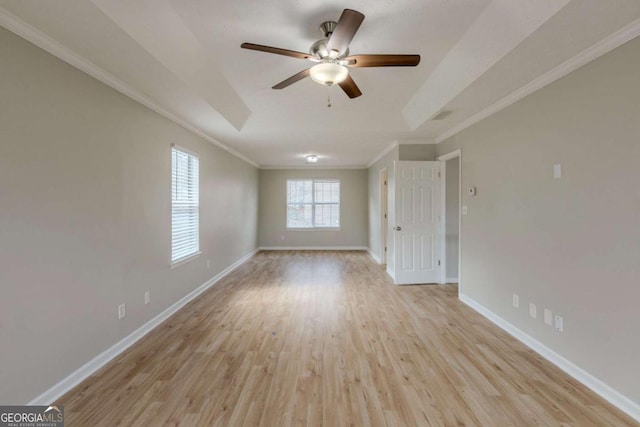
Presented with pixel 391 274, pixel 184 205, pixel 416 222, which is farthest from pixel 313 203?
pixel 184 205

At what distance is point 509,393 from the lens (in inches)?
77.5

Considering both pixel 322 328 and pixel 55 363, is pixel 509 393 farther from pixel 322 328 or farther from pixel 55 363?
pixel 55 363

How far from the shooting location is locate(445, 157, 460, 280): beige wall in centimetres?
460

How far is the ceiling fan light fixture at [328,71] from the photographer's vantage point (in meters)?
2.00

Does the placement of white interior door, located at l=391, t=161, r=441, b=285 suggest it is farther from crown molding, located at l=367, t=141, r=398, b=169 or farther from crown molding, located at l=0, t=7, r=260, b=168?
crown molding, located at l=0, t=7, r=260, b=168

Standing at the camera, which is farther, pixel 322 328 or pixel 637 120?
pixel 322 328

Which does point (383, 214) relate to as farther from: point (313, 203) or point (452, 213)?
point (313, 203)

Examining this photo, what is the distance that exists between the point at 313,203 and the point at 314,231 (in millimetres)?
830

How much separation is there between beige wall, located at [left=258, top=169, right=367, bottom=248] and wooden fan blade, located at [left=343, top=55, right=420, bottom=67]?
610 centimetres

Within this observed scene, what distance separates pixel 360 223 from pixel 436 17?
6404 mm

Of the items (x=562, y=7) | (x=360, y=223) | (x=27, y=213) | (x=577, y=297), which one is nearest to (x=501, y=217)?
(x=577, y=297)

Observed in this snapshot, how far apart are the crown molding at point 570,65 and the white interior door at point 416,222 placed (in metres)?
1.37

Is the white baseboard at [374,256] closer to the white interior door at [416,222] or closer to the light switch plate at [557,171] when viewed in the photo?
the white interior door at [416,222]

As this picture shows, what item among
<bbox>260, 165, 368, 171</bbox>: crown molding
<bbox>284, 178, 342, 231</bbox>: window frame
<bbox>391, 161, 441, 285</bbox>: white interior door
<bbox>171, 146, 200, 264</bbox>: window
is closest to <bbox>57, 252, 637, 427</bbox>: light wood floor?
<bbox>171, 146, 200, 264</bbox>: window
